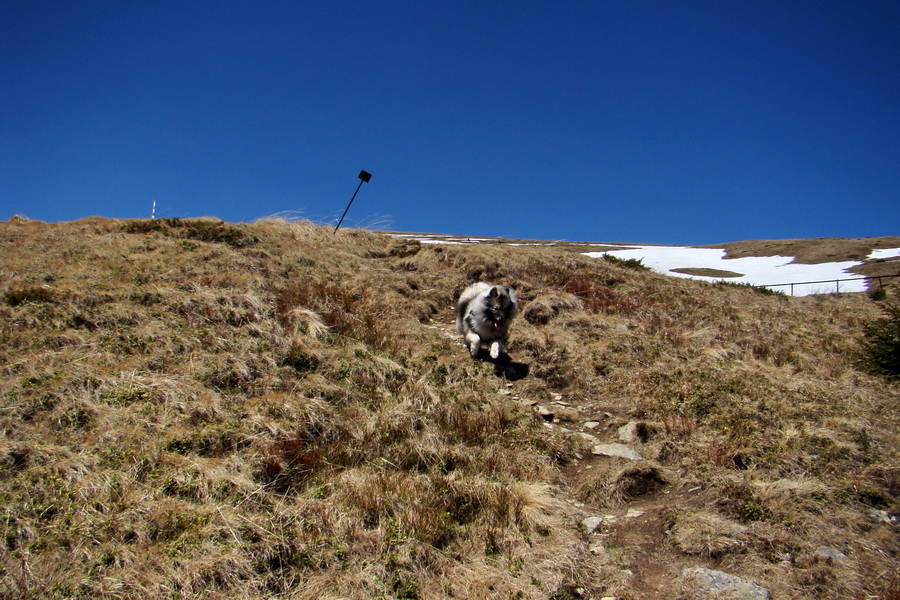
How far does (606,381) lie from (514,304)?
252cm

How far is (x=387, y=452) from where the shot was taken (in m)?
5.93

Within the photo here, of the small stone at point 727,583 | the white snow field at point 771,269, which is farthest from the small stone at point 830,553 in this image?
the white snow field at point 771,269

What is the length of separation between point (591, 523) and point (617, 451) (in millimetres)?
1826

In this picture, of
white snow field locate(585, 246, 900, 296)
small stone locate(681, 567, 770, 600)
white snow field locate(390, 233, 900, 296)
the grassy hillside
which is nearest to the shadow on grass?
the grassy hillside

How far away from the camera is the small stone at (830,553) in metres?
4.17

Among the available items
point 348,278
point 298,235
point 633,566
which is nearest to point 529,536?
point 633,566

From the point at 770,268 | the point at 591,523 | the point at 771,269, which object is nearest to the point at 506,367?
the point at 591,523

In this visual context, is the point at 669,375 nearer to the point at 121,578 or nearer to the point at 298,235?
the point at 121,578

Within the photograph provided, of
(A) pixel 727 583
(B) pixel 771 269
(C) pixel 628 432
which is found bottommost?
(A) pixel 727 583

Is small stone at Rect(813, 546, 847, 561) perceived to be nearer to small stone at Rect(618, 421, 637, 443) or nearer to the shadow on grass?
small stone at Rect(618, 421, 637, 443)

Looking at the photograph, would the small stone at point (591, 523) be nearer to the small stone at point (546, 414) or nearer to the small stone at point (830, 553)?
the small stone at point (830, 553)

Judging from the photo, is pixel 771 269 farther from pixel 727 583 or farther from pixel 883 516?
pixel 727 583

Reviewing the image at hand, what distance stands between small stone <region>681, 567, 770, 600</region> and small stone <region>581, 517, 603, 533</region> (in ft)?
3.13

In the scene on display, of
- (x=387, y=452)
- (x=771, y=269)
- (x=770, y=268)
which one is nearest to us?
(x=387, y=452)
